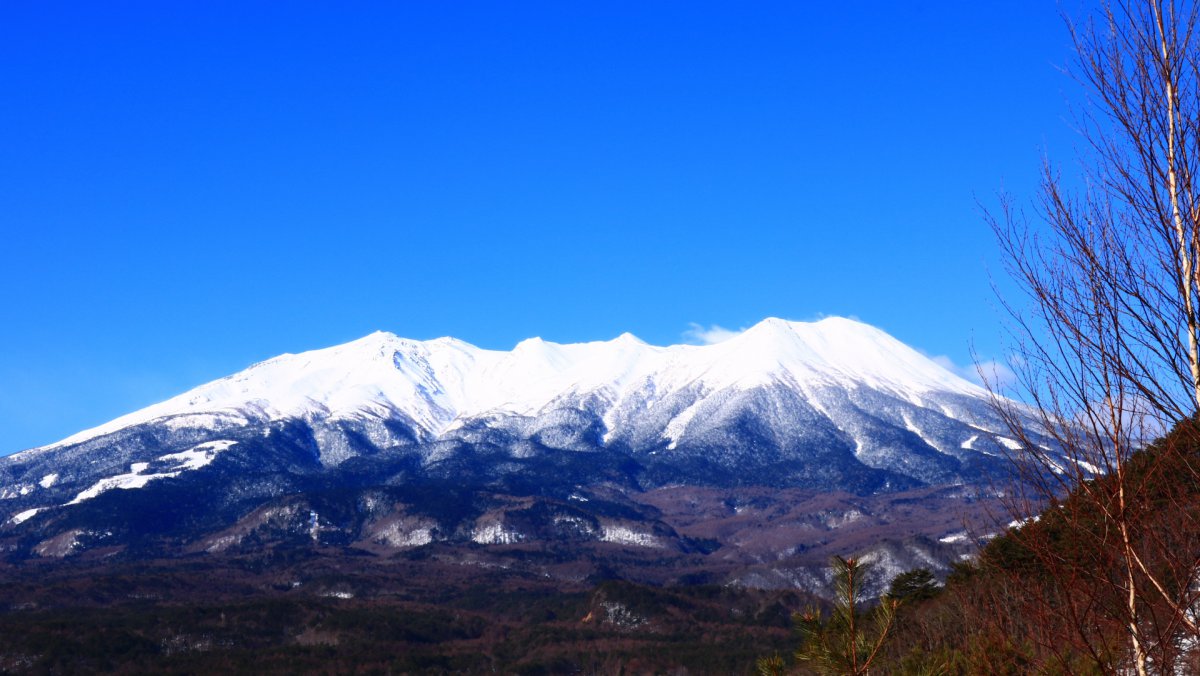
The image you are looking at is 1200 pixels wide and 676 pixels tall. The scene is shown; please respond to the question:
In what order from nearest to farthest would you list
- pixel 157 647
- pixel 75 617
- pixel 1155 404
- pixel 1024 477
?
pixel 1155 404 < pixel 1024 477 < pixel 157 647 < pixel 75 617

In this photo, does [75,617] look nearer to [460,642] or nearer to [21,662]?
[21,662]

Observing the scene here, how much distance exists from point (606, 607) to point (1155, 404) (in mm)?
189494

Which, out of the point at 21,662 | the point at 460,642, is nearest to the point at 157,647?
the point at 21,662

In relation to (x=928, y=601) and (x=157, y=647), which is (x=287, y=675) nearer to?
(x=157, y=647)

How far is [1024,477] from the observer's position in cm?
1272

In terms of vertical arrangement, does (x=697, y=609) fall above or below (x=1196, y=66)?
above

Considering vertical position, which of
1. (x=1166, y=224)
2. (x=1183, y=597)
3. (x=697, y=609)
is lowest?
(x=1183, y=597)

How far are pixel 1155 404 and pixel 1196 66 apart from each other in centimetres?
350

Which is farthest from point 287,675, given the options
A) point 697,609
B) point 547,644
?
point 697,609

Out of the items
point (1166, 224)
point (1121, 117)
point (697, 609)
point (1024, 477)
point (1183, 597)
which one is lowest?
point (1183, 597)

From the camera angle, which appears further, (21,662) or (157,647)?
(157,647)

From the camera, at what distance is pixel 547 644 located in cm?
17975

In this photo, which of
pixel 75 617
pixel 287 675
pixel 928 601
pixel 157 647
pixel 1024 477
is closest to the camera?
pixel 1024 477

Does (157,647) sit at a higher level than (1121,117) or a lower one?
higher
